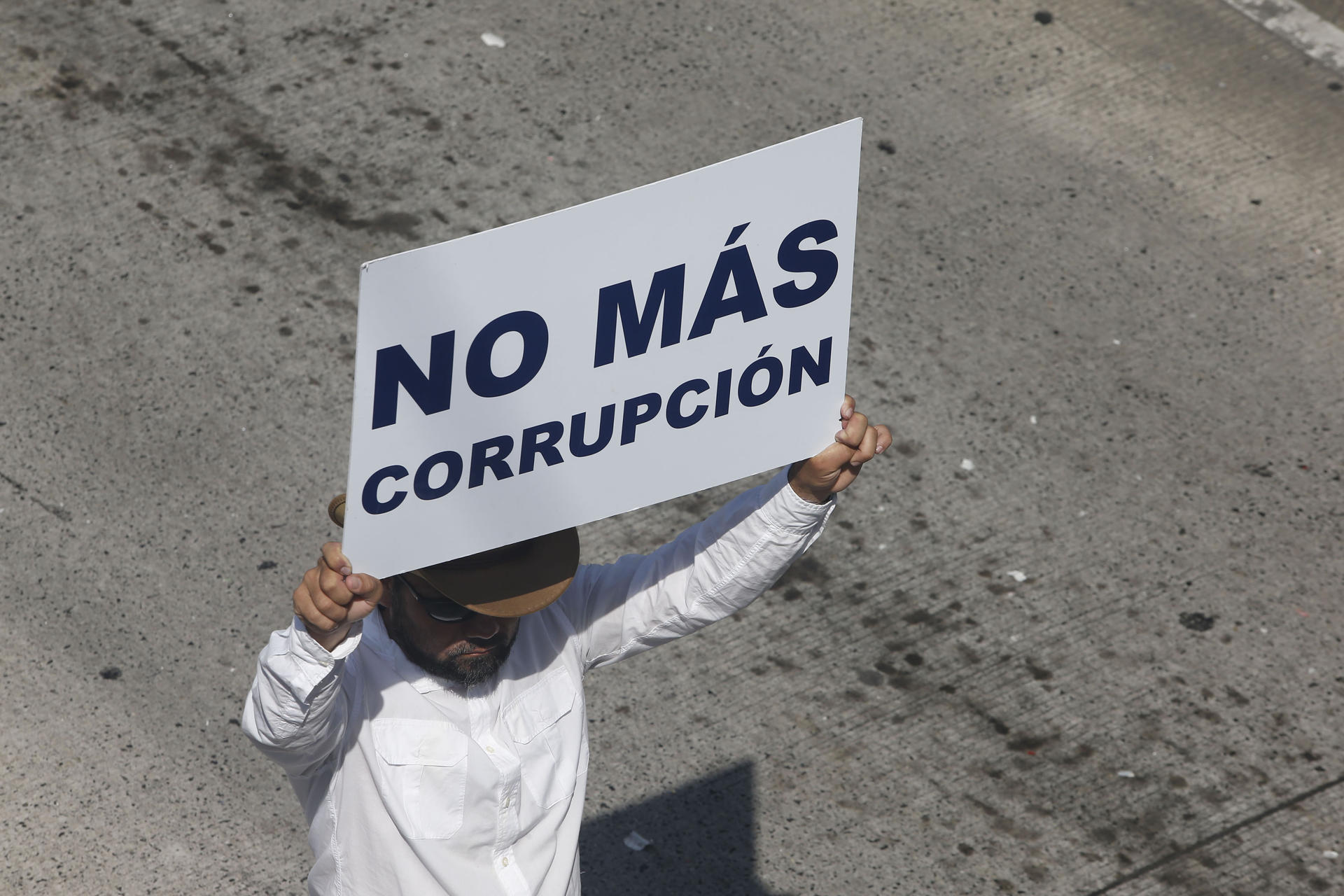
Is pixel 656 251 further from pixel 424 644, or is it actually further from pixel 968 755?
pixel 968 755

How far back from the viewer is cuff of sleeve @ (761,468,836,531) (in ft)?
9.91

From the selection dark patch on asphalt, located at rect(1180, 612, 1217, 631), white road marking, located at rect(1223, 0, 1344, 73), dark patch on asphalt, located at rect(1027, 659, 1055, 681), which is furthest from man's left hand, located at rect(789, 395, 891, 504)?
white road marking, located at rect(1223, 0, 1344, 73)

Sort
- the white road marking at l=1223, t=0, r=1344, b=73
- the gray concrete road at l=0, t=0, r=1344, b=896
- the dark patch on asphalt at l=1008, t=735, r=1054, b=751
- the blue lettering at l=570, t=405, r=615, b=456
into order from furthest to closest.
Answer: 1. the white road marking at l=1223, t=0, r=1344, b=73
2. the dark patch on asphalt at l=1008, t=735, r=1054, b=751
3. the gray concrete road at l=0, t=0, r=1344, b=896
4. the blue lettering at l=570, t=405, r=615, b=456

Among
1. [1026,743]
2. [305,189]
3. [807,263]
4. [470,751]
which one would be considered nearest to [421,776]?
[470,751]

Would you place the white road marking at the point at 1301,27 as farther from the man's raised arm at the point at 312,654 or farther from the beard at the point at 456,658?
the man's raised arm at the point at 312,654

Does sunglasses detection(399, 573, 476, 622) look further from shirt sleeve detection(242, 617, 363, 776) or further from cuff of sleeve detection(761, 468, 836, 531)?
cuff of sleeve detection(761, 468, 836, 531)

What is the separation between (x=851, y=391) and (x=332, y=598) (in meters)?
3.74

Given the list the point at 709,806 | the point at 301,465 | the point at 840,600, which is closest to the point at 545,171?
the point at 301,465

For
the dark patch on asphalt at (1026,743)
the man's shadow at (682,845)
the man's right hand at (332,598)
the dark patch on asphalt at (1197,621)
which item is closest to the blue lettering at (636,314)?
the man's right hand at (332,598)

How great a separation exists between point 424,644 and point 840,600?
8.38ft

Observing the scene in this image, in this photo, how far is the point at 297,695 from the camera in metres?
2.59

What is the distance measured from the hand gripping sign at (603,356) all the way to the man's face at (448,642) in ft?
0.89

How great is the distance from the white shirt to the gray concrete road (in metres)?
1.46

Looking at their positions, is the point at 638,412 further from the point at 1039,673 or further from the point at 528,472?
the point at 1039,673
